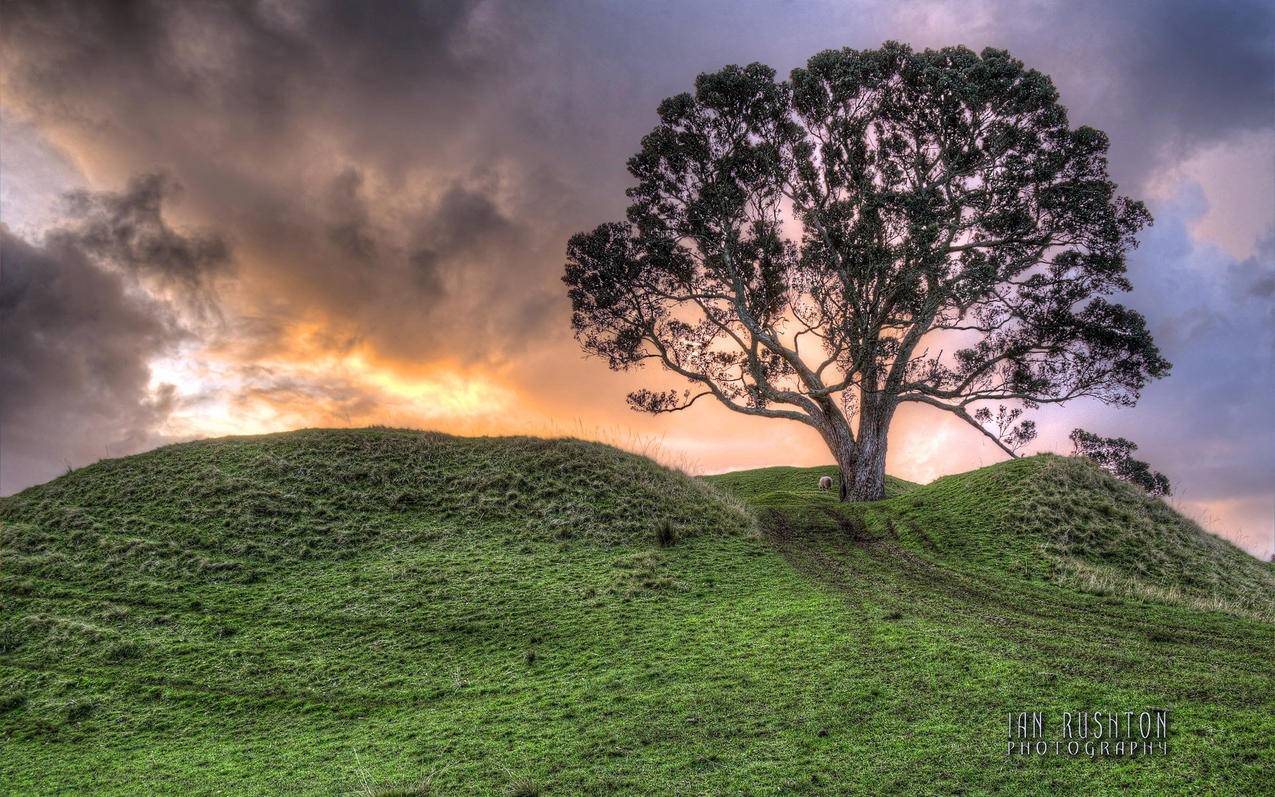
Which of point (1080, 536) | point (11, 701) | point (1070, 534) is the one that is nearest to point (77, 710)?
point (11, 701)

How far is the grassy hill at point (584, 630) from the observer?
7375 mm

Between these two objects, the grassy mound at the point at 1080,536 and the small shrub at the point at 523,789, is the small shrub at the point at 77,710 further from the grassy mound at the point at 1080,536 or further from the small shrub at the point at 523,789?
the grassy mound at the point at 1080,536

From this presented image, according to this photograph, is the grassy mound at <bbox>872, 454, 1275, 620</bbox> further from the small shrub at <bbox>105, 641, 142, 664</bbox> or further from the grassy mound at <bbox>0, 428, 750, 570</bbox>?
the small shrub at <bbox>105, 641, 142, 664</bbox>

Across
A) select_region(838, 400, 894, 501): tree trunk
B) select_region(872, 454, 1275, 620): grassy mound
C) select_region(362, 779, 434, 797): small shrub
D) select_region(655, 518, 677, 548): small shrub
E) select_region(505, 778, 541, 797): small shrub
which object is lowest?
select_region(362, 779, 434, 797): small shrub

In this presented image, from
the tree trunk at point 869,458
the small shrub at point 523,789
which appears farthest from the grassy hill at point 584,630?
the tree trunk at point 869,458

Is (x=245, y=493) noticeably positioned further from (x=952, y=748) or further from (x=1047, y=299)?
(x=1047, y=299)

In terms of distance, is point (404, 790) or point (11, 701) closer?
point (404, 790)

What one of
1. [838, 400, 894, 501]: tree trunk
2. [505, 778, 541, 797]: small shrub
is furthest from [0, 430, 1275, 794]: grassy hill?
[838, 400, 894, 501]: tree trunk

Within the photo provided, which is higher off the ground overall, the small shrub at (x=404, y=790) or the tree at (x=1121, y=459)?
the tree at (x=1121, y=459)

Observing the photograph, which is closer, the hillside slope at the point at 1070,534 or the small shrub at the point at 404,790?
the small shrub at the point at 404,790

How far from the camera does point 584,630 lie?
37.1 ft

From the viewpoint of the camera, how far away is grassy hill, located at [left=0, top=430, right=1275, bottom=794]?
7375 mm

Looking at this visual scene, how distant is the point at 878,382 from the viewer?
25.4 metres

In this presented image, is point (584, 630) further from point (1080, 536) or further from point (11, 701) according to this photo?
point (1080, 536)
